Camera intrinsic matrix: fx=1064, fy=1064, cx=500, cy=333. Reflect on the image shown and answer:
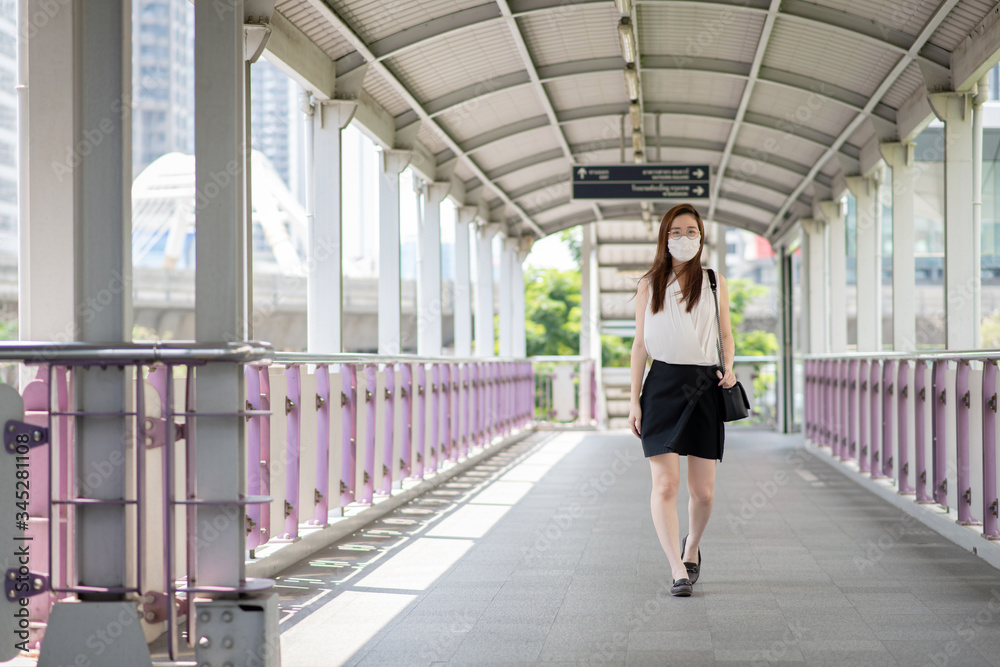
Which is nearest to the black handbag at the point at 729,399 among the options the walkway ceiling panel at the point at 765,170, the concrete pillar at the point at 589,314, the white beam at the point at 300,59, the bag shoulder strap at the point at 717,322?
the bag shoulder strap at the point at 717,322

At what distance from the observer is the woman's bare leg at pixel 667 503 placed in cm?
463

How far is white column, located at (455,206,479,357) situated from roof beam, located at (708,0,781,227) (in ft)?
10.7

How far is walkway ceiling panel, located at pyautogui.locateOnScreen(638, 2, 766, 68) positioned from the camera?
27.3 feet

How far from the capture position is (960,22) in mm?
7191

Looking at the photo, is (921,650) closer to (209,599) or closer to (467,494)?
(209,599)

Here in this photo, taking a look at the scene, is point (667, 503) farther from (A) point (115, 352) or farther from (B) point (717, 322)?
(A) point (115, 352)

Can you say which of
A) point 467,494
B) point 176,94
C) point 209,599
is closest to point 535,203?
point 467,494

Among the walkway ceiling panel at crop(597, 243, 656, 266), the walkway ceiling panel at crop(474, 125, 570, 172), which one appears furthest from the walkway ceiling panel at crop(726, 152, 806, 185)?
the walkway ceiling panel at crop(597, 243, 656, 266)

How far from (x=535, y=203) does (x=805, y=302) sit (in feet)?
13.7

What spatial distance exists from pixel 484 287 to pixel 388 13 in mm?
8430

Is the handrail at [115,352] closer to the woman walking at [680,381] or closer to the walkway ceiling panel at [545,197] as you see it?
the woman walking at [680,381]

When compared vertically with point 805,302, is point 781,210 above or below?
above

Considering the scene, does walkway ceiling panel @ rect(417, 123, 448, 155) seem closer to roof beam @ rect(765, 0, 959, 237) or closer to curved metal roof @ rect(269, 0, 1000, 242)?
curved metal roof @ rect(269, 0, 1000, 242)

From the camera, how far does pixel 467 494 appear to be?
347 inches
